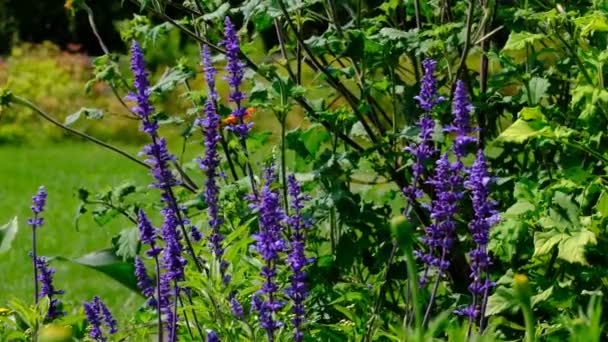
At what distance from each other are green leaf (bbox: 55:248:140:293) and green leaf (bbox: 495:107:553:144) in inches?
54.5

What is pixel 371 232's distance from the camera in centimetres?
346

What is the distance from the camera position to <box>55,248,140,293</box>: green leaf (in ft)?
12.1

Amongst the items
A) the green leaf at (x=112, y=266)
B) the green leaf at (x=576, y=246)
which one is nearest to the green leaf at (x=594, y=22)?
the green leaf at (x=576, y=246)

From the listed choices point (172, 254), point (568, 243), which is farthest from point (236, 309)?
point (568, 243)

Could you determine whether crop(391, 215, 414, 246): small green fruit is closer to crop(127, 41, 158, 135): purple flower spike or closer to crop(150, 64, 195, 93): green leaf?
crop(127, 41, 158, 135): purple flower spike

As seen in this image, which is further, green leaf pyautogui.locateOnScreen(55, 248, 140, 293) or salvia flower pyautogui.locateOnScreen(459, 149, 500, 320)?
green leaf pyautogui.locateOnScreen(55, 248, 140, 293)

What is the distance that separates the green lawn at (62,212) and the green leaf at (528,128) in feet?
5.08

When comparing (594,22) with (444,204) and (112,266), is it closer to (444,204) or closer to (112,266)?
(444,204)

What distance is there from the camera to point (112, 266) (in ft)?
12.2

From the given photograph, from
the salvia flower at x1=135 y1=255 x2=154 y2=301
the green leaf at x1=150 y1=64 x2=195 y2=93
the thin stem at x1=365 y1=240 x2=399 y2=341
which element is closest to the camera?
the thin stem at x1=365 y1=240 x2=399 y2=341

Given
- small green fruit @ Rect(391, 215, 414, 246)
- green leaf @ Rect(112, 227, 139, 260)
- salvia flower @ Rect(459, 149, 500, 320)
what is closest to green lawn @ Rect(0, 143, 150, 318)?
green leaf @ Rect(112, 227, 139, 260)

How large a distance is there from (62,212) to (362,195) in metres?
5.40

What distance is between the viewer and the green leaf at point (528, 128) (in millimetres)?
2748

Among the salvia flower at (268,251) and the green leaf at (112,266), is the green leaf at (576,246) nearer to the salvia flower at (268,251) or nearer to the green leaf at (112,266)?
the salvia flower at (268,251)
